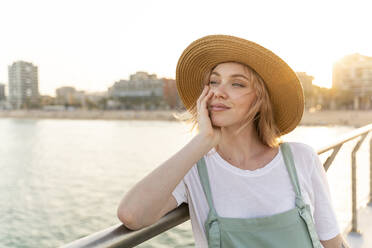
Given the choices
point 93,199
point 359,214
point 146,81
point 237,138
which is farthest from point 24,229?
point 146,81

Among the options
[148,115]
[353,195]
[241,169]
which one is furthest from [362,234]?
[148,115]

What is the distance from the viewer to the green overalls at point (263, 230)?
1074mm

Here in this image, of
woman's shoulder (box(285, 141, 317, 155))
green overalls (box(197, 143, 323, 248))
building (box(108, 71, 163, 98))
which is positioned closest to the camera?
green overalls (box(197, 143, 323, 248))

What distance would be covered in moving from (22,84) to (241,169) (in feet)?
426

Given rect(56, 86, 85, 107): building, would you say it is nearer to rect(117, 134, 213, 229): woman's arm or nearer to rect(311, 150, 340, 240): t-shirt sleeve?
rect(311, 150, 340, 240): t-shirt sleeve

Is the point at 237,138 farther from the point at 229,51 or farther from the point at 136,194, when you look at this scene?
the point at 136,194

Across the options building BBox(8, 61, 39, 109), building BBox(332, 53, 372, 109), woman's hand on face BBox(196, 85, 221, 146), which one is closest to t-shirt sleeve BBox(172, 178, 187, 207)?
woman's hand on face BBox(196, 85, 221, 146)

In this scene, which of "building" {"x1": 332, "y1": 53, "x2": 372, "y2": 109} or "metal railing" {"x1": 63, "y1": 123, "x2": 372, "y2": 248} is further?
"building" {"x1": 332, "y1": 53, "x2": 372, "y2": 109}

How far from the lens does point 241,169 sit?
A: 122cm

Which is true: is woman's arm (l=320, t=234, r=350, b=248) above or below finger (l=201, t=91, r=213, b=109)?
below

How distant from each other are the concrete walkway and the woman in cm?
124

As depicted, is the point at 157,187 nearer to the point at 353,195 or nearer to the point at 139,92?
the point at 353,195

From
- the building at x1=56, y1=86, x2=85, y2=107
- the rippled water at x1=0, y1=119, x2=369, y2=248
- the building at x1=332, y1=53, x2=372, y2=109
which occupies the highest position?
the building at x1=332, y1=53, x2=372, y2=109

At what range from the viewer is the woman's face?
122 cm
